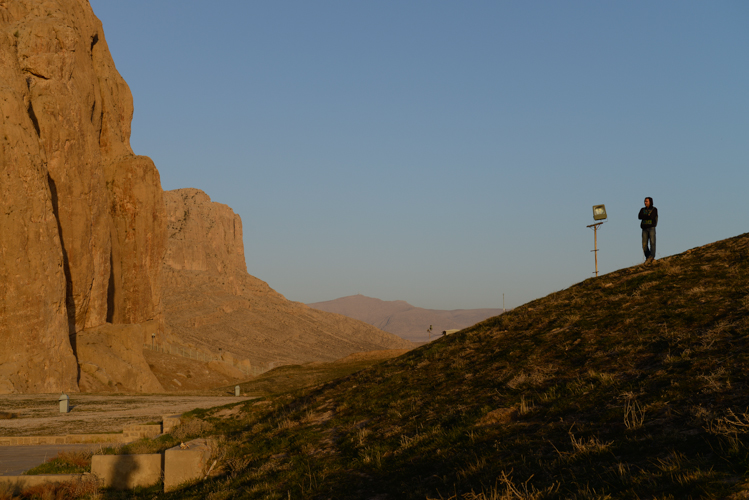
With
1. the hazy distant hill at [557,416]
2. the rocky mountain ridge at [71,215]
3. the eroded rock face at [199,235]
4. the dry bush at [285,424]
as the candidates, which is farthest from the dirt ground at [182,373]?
the eroded rock face at [199,235]

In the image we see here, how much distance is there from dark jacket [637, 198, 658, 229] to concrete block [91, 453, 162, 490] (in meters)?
17.7

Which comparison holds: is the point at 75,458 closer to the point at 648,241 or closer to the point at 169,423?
the point at 169,423

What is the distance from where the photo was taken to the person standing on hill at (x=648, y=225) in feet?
64.0

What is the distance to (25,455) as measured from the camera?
14594 mm

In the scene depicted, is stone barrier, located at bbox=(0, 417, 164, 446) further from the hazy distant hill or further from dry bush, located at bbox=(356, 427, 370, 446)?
dry bush, located at bbox=(356, 427, 370, 446)

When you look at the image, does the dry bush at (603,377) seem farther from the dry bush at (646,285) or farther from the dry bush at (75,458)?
the dry bush at (75,458)

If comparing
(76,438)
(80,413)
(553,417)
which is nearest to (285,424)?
(76,438)

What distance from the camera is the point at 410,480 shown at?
8.12 metres

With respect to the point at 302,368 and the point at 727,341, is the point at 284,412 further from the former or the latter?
the point at 302,368

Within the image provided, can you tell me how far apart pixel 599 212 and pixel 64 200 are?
4738 centimetres

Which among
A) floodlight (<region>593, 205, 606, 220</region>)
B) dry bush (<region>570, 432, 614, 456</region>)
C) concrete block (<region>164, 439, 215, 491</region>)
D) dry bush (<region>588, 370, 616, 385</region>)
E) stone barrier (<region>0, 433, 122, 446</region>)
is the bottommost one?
stone barrier (<region>0, 433, 122, 446</region>)

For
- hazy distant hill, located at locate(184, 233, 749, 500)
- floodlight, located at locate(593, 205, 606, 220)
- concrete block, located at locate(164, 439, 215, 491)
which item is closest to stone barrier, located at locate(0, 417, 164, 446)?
hazy distant hill, located at locate(184, 233, 749, 500)

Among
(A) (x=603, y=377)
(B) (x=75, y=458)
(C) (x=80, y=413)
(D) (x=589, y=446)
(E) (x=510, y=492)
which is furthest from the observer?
(C) (x=80, y=413)

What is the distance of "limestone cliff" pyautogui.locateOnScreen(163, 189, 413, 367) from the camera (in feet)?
426
